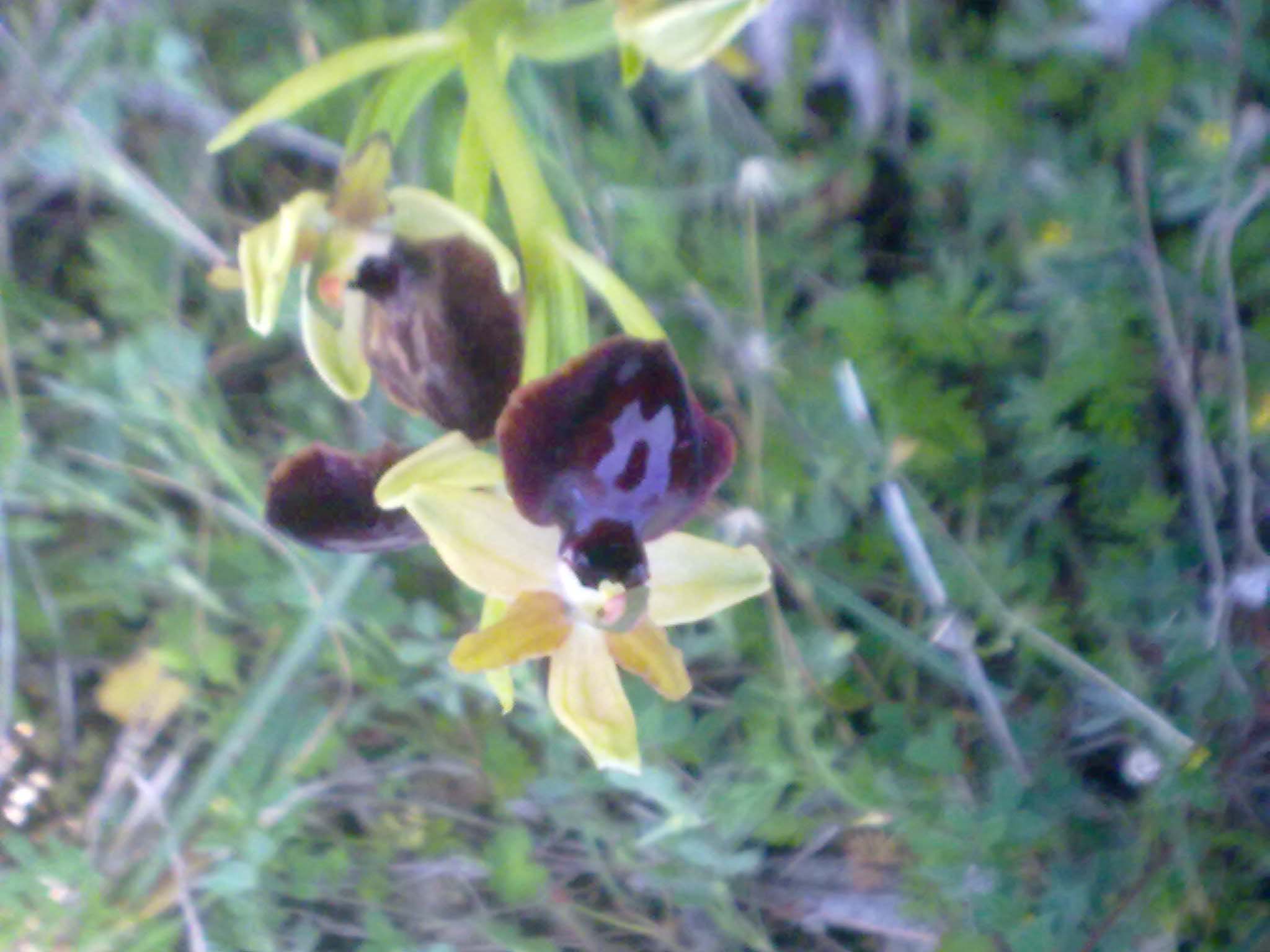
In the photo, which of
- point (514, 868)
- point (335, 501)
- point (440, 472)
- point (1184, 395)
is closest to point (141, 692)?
point (514, 868)

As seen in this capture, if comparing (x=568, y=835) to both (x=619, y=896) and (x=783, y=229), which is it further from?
(x=783, y=229)

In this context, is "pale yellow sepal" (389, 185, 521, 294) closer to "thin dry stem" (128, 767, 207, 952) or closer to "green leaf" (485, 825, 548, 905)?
"green leaf" (485, 825, 548, 905)

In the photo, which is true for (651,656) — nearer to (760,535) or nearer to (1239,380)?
(760,535)

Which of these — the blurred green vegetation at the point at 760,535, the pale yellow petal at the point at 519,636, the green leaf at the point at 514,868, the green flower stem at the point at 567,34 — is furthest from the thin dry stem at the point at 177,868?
the green flower stem at the point at 567,34

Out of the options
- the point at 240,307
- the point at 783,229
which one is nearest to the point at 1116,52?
the point at 783,229

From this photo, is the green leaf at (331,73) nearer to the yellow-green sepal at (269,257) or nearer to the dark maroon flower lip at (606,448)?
the yellow-green sepal at (269,257)

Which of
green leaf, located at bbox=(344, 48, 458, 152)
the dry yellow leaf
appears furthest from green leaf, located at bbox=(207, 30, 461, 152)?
the dry yellow leaf
